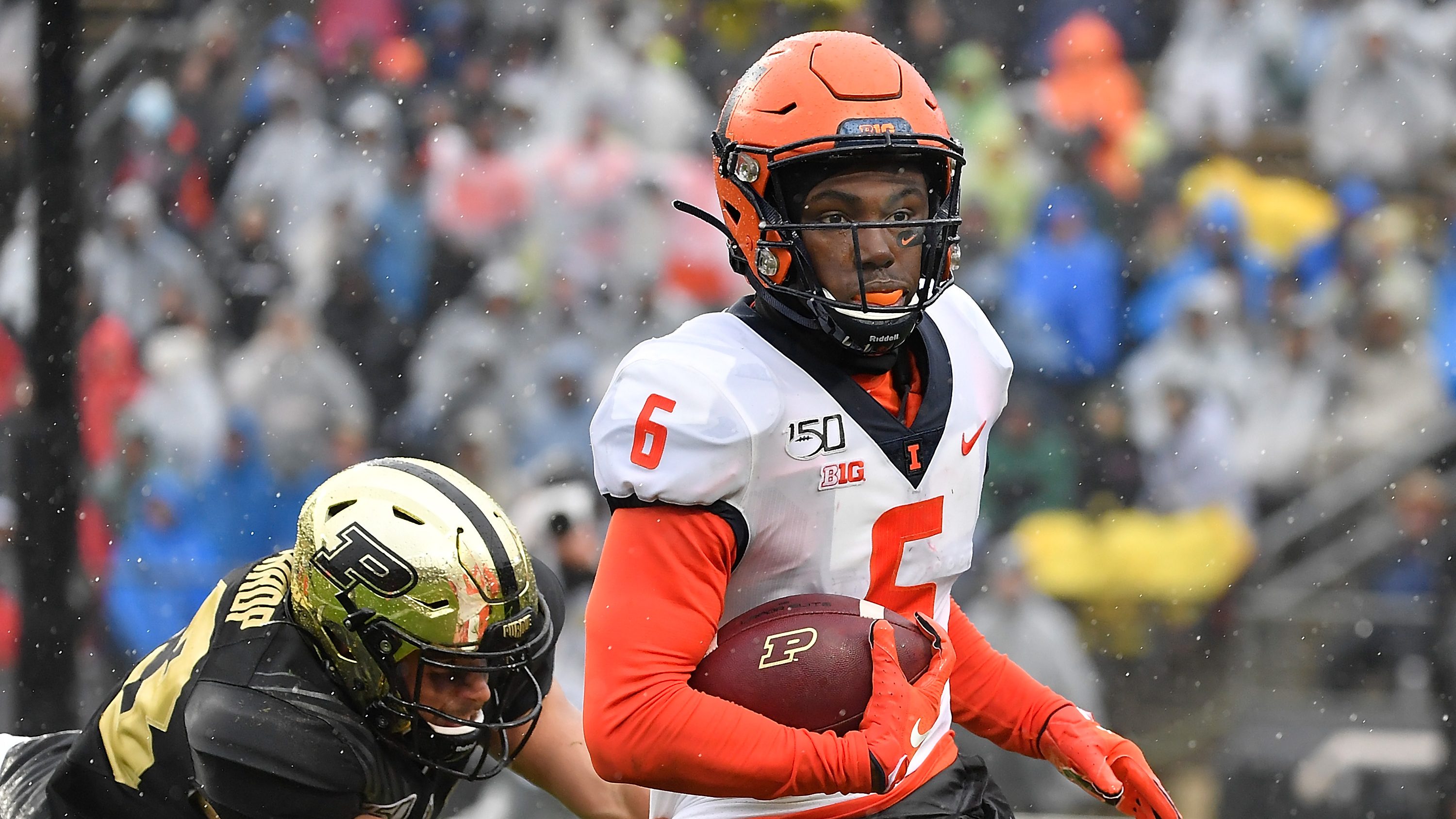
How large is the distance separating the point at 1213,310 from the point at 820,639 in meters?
4.38

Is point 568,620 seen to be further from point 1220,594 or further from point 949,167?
point 949,167

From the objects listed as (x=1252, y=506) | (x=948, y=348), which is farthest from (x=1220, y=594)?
(x=948, y=348)

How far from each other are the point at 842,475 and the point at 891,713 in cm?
32

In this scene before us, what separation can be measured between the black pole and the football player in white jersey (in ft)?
7.36

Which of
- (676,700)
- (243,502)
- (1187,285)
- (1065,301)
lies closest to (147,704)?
(676,700)

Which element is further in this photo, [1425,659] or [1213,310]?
[1213,310]

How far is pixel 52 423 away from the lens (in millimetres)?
4105

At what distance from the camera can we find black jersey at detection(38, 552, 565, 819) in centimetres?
254

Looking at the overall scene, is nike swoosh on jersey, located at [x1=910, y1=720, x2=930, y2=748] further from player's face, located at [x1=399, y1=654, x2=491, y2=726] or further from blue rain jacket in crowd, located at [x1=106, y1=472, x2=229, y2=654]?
blue rain jacket in crowd, located at [x1=106, y1=472, x2=229, y2=654]

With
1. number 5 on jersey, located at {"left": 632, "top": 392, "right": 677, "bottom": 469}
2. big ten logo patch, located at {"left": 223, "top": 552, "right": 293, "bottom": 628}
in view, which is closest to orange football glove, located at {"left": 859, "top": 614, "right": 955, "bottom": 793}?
number 5 on jersey, located at {"left": 632, "top": 392, "right": 677, "bottom": 469}

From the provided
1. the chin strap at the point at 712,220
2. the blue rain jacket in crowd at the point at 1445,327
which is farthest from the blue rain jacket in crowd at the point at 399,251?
the chin strap at the point at 712,220

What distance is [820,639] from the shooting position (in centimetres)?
216

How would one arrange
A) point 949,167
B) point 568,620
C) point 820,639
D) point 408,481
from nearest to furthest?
1. point 820,639
2. point 949,167
3. point 408,481
4. point 568,620

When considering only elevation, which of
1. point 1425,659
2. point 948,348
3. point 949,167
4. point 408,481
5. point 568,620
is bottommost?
point 1425,659
